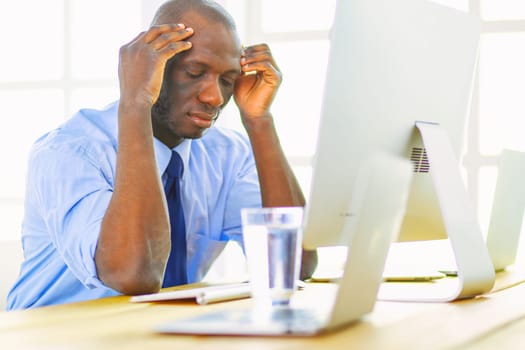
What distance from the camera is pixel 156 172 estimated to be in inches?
68.0

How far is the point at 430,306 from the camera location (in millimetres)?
1244

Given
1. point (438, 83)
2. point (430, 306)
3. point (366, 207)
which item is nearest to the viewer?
point (366, 207)

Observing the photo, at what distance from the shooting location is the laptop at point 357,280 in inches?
Answer: 36.6

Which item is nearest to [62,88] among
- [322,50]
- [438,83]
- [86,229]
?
[322,50]

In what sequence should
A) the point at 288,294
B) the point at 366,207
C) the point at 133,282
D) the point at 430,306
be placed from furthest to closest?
the point at 133,282 < the point at 430,306 < the point at 288,294 < the point at 366,207

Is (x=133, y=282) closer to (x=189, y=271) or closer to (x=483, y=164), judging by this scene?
(x=189, y=271)

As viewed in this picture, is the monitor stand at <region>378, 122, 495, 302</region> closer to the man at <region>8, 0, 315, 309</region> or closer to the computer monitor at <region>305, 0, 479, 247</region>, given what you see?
the computer monitor at <region>305, 0, 479, 247</region>

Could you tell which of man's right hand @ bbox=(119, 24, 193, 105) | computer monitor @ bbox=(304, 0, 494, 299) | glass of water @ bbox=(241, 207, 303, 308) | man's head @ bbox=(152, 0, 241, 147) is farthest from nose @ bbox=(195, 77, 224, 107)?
glass of water @ bbox=(241, 207, 303, 308)

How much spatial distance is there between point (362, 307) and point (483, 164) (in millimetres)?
1933

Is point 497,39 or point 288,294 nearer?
point 288,294

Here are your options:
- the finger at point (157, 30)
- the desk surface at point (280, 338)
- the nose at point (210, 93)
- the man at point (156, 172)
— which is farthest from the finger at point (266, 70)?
the desk surface at point (280, 338)

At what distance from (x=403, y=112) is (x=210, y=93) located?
69 centimetres

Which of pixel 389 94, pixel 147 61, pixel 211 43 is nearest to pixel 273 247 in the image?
pixel 389 94

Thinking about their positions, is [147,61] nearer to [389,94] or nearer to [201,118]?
[201,118]
